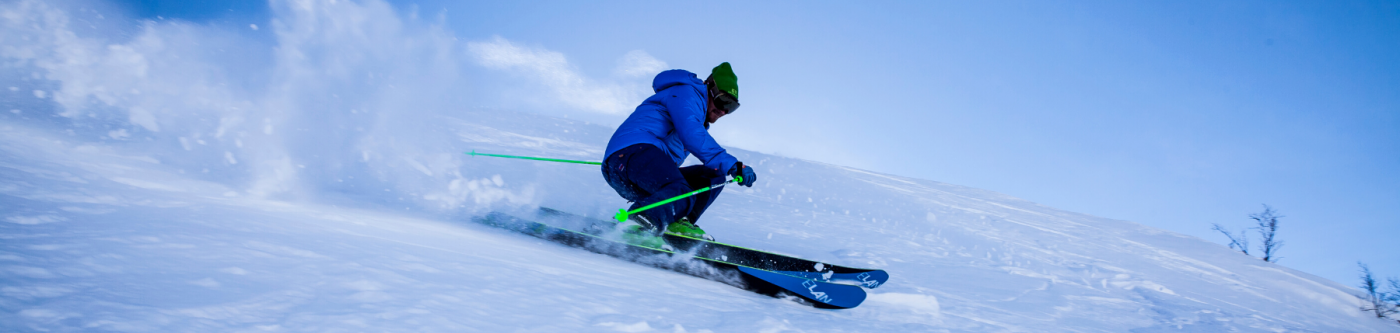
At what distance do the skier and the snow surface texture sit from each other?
0.43 meters

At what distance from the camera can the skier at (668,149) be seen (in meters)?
2.98

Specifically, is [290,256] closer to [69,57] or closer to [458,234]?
[458,234]

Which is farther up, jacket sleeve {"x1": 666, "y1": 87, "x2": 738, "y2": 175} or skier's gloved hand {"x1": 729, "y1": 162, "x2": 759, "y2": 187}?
jacket sleeve {"x1": 666, "y1": 87, "x2": 738, "y2": 175}

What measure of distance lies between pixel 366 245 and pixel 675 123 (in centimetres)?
163

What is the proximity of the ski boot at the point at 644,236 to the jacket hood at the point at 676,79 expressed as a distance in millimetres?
845

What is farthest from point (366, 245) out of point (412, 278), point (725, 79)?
point (725, 79)

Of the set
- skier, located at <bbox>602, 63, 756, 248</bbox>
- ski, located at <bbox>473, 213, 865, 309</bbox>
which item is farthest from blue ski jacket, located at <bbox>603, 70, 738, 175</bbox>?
ski, located at <bbox>473, 213, 865, 309</bbox>

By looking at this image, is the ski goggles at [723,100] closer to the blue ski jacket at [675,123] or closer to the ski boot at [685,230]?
the blue ski jacket at [675,123]

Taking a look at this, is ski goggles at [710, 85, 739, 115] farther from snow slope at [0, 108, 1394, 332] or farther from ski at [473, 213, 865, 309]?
snow slope at [0, 108, 1394, 332]

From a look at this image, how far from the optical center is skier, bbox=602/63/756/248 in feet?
9.78

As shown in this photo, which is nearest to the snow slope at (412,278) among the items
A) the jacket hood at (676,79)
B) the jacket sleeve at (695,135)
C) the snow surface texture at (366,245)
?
the snow surface texture at (366,245)

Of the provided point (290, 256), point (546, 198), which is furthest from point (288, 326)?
point (546, 198)

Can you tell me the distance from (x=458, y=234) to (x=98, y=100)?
17.4 feet

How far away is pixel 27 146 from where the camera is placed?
298 cm
